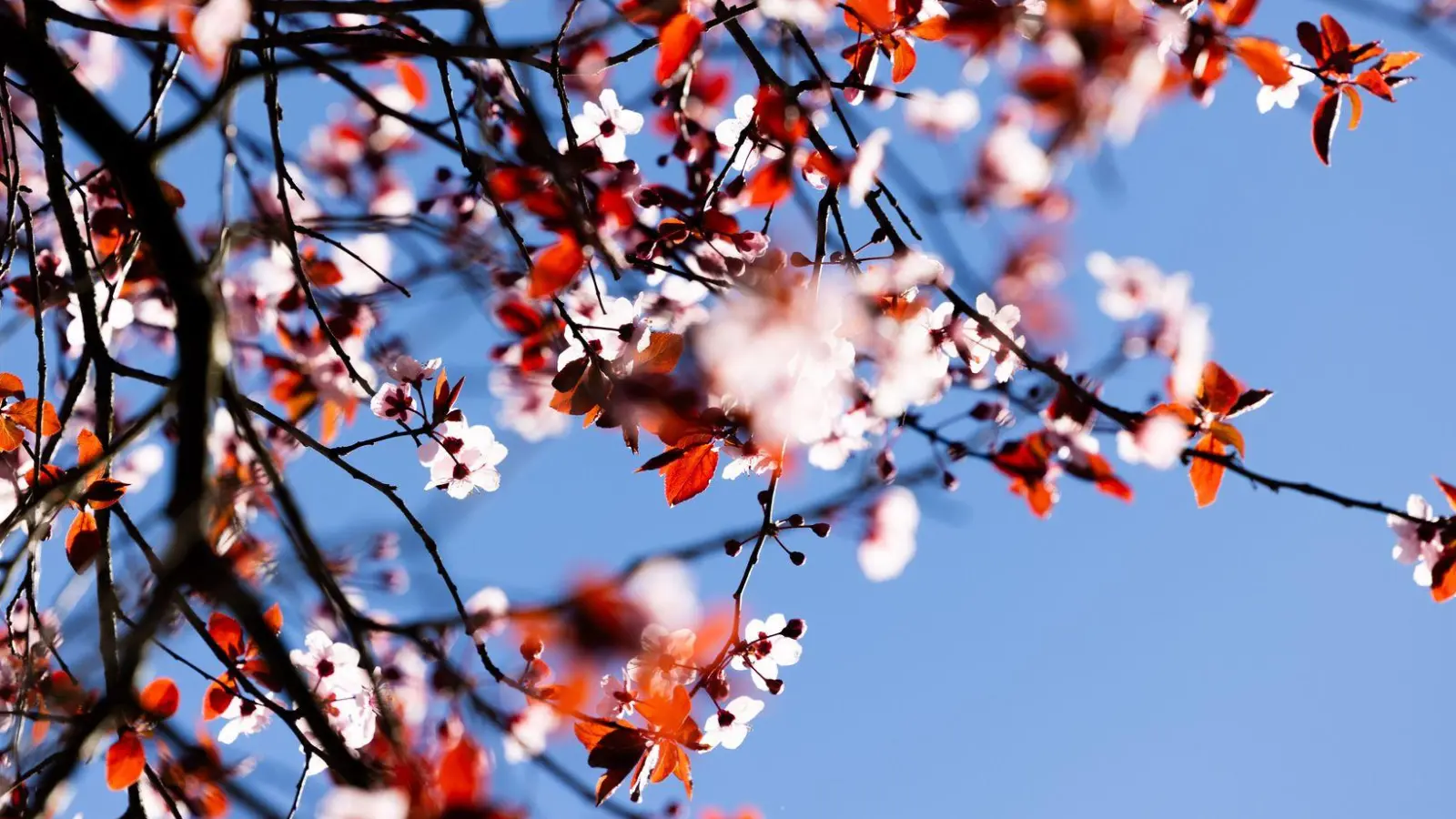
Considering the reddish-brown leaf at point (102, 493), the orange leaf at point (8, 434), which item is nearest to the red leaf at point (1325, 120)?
the reddish-brown leaf at point (102, 493)

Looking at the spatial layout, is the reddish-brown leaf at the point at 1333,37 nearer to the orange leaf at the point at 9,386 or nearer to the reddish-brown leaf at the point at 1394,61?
the reddish-brown leaf at the point at 1394,61

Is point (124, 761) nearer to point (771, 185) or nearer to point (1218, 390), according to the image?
point (771, 185)

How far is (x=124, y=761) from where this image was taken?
→ 199 centimetres

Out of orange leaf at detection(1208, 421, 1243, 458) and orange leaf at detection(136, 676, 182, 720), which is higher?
orange leaf at detection(1208, 421, 1243, 458)

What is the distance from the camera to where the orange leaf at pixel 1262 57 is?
1977 mm

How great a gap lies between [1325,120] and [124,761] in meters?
3.12

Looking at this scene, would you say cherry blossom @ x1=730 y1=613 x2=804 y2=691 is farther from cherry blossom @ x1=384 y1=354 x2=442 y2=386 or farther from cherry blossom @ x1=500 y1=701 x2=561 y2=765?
cherry blossom @ x1=384 y1=354 x2=442 y2=386

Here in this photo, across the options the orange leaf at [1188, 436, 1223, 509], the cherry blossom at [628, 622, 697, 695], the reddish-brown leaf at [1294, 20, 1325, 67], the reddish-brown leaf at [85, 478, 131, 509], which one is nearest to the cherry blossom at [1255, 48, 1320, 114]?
the reddish-brown leaf at [1294, 20, 1325, 67]

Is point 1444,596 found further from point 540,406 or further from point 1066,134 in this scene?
point 540,406

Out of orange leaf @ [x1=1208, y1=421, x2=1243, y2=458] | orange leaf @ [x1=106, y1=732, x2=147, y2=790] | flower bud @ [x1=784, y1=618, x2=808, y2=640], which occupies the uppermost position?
orange leaf @ [x1=1208, y1=421, x2=1243, y2=458]

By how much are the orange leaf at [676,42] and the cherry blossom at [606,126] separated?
3.09ft

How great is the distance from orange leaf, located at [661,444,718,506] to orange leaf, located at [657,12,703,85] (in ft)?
2.69

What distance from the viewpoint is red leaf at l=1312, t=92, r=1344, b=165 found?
2.27 metres

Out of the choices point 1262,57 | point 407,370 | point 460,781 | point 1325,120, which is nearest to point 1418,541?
point 1325,120
